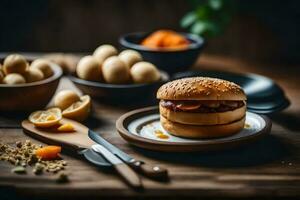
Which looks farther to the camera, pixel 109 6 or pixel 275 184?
pixel 109 6

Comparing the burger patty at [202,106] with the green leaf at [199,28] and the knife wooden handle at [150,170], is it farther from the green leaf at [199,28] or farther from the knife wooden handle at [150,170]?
the green leaf at [199,28]

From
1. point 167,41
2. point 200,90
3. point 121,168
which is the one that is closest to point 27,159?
point 121,168

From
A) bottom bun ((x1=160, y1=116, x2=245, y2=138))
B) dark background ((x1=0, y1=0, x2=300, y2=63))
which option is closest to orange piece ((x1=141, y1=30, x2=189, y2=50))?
dark background ((x1=0, y1=0, x2=300, y2=63))

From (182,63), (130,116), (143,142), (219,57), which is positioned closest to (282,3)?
(219,57)

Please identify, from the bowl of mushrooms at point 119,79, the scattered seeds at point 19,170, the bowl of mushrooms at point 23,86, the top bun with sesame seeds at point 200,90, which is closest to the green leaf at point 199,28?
the bowl of mushrooms at point 119,79

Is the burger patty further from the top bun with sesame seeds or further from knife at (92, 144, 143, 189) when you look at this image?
knife at (92, 144, 143, 189)

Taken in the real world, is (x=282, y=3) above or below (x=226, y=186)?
above

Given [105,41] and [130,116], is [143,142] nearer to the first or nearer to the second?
[130,116]
